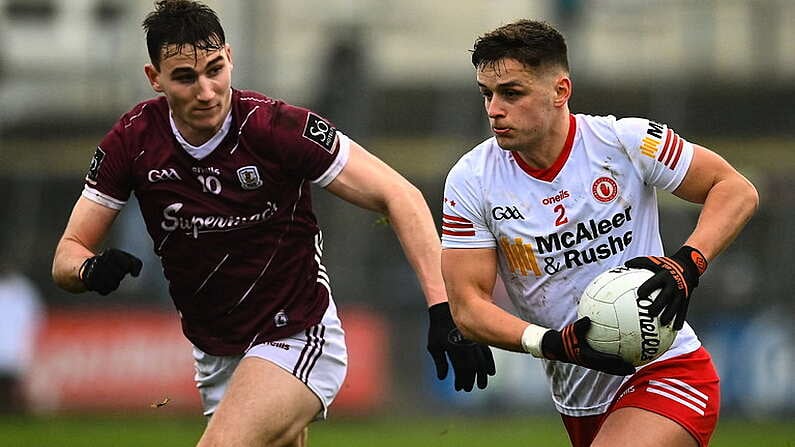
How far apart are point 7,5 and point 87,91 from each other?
7.24ft

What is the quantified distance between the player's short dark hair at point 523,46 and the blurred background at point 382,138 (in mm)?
9125

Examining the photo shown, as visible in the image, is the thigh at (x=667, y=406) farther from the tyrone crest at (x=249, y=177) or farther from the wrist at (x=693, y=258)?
the tyrone crest at (x=249, y=177)

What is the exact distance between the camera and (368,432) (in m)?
14.5

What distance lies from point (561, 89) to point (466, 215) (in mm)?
663

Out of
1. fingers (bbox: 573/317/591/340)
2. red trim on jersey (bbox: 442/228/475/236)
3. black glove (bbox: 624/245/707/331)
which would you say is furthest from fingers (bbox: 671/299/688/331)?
red trim on jersey (bbox: 442/228/475/236)

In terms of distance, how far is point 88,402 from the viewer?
52.1 feet

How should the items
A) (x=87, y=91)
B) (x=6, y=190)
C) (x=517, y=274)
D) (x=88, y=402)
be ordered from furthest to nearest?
(x=87, y=91)
(x=6, y=190)
(x=88, y=402)
(x=517, y=274)

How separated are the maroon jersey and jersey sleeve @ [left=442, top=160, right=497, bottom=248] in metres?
0.80

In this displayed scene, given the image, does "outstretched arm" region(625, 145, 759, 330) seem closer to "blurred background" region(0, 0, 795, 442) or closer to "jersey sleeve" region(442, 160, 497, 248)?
"jersey sleeve" region(442, 160, 497, 248)

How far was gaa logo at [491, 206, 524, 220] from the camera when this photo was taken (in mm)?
5738

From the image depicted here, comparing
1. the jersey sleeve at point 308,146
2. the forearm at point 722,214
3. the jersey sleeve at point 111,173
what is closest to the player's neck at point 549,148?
the forearm at point 722,214

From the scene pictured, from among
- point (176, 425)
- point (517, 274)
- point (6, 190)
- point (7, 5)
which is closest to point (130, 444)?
point (176, 425)

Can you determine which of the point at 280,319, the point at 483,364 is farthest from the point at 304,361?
the point at 483,364

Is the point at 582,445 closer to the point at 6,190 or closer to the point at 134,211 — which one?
the point at 134,211
